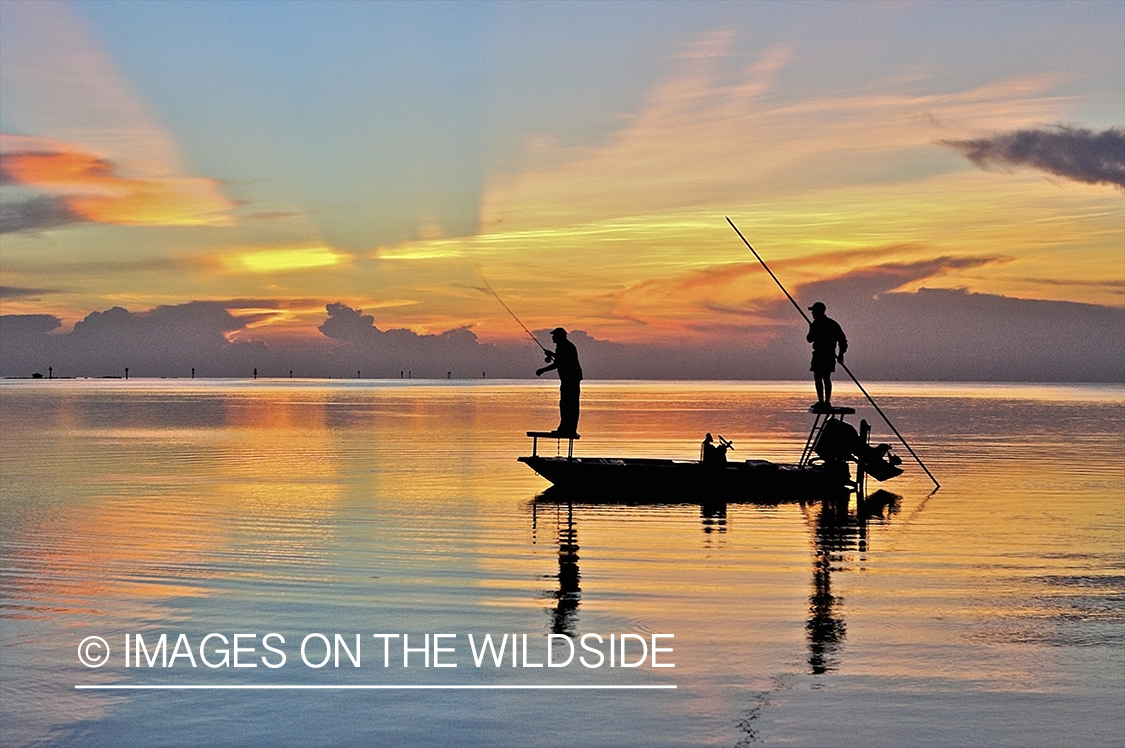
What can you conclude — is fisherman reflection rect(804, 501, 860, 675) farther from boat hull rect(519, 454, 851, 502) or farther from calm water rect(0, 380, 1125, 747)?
boat hull rect(519, 454, 851, 502)

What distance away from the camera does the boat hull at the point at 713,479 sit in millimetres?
22453

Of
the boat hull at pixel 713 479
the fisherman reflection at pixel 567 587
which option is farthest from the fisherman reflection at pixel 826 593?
the fisherman reflection at pixel 567 587

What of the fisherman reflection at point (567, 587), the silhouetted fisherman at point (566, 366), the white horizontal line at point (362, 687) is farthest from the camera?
the silhouetted fisherman at point (566, 366)

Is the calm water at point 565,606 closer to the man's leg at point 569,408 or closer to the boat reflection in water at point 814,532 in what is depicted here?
the boat reflection in water at point 814,532

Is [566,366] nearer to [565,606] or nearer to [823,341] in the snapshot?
[823,341]

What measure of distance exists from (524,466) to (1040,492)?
12.7 metres

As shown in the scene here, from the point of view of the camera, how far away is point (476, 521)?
60.3ft

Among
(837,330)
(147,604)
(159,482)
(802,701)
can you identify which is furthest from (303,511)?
(802,701)

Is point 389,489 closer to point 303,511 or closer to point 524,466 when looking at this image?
point 303,511

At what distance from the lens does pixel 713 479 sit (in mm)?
22438

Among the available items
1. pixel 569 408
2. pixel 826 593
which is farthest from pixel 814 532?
pixel 569 408

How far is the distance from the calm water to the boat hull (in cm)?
46

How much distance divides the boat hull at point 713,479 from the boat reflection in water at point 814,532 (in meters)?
0.18

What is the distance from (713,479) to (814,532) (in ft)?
→ 15.9
